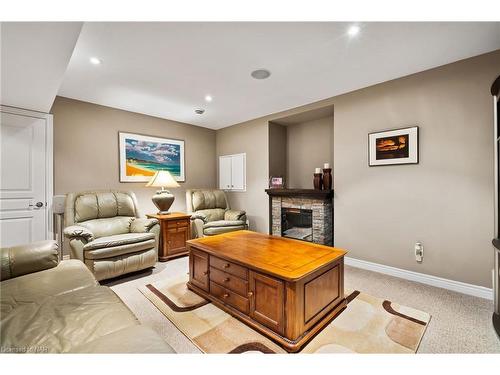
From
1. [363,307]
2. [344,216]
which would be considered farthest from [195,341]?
[344,216]

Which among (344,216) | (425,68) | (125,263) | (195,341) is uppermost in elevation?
(425,68)

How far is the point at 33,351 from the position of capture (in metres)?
0.97

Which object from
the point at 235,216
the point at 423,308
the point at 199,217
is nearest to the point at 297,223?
the point at 235,216

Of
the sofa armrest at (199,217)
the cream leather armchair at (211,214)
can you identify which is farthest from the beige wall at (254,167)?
the sofa armrest at (199,217)

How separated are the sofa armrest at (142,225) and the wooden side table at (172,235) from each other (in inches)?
12.3

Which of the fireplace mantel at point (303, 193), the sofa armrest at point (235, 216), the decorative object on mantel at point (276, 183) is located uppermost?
the decorative object on mantel at point (276, 183)

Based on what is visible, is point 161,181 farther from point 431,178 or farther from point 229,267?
point 431,178

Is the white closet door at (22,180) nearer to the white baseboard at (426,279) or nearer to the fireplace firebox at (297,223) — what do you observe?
the fireplace firebox at (297,223)

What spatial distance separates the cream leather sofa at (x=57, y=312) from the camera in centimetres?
97

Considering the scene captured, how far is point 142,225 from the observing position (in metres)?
3.14

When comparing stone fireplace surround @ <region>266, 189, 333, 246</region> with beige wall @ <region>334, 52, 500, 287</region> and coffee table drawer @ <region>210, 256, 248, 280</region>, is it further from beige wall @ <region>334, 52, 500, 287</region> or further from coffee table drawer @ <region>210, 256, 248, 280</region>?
coffee table drawer @ <region>210, 256, 248, 280</region>

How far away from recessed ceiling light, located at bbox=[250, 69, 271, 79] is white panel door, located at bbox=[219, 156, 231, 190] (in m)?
2.46
